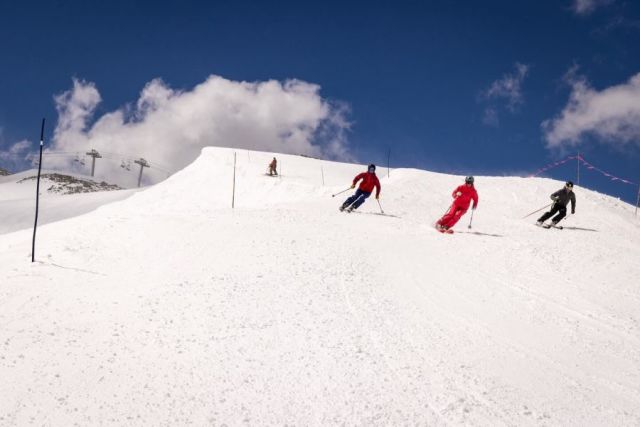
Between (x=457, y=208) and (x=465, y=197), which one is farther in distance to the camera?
(x=465, y=197)

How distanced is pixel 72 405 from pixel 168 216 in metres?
7.46

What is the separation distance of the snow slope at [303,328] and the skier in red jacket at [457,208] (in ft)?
6.91

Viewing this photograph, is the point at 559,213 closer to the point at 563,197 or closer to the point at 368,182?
the point at 563,197

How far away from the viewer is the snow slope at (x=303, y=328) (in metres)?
4.78

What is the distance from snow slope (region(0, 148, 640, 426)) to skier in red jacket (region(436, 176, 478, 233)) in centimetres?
211

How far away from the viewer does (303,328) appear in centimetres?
652

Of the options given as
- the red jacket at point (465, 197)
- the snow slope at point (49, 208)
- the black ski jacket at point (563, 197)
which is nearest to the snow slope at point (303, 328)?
the red jacket at point (465, 197)

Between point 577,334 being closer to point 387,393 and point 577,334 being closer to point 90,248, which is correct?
point 387,393

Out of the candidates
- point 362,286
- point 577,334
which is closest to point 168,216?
point 362,286

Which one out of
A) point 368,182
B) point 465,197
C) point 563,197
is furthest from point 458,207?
point 563,197

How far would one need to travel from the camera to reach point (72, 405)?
14.8 ft

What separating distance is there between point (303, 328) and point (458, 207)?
31.2 ft

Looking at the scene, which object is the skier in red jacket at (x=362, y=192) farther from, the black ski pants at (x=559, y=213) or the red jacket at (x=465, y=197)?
the black ski pants at (x=559, y=213)

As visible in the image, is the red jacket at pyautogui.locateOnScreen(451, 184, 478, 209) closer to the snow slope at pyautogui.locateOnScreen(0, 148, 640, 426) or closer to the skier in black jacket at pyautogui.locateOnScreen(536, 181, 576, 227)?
the snow slope at pyautogui.locateOnScreen(0, 148, 640, 426)
